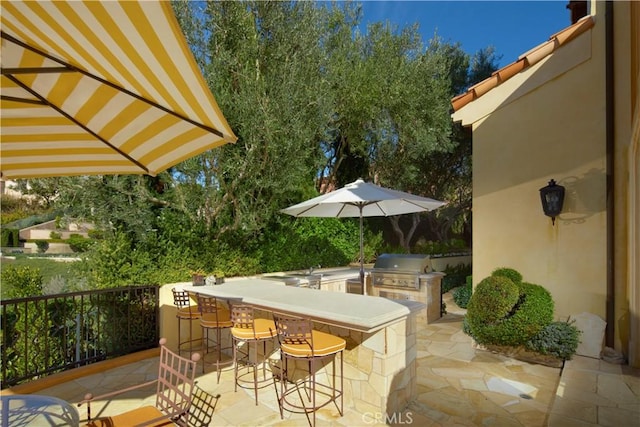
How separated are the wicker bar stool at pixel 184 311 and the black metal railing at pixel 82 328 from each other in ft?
1.70

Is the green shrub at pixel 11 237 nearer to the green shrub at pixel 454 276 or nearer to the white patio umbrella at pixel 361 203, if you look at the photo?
the white patio umbrella at pixel 361 203

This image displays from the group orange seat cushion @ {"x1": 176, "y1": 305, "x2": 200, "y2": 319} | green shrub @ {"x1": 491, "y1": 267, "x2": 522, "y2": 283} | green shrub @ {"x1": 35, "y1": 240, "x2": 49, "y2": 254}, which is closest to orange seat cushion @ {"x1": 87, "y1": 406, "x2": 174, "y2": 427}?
orange seat cushion @ {"x1": 176, "y1": 305, "x2": 200, "y2": 319}

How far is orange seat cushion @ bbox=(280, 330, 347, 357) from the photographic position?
4.09 m

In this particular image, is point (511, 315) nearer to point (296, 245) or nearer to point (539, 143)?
point (539, 143)

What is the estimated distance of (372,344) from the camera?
445cm

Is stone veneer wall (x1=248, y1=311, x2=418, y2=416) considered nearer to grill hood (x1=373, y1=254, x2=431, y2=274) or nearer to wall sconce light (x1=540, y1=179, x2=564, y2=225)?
wall sconce light (x1=540, y1=179, x2=564, y2=225)

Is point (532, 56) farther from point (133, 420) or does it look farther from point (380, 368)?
point (133, 420)

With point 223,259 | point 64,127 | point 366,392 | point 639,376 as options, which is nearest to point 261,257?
point 223,259

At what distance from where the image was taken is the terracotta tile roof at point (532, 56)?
21.3ft

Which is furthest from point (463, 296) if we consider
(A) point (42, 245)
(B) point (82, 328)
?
(A) point (42, 245)

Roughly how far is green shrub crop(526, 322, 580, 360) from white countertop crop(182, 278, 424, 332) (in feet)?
9.62

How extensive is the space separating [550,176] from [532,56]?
7.59 feet

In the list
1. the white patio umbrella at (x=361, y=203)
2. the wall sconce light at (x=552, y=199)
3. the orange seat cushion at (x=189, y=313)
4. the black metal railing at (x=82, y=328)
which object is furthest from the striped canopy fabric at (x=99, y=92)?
the wall sconce light at (x=552, y=199)

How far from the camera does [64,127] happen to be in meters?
3.48
